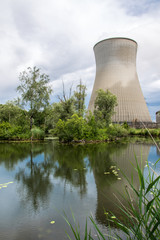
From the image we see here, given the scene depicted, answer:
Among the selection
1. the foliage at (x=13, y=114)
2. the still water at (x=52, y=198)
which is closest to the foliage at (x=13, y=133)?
the foliage at (x=13, y=114)

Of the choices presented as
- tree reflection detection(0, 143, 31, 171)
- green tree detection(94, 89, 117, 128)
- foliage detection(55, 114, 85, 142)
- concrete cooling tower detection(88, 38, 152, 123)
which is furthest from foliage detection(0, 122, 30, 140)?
concrete cooling tower detection(88, 38, 152, 123)

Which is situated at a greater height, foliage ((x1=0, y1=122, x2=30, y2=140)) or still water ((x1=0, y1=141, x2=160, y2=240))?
foliage ((x1=0, y1=122, x2=30, y2=140))

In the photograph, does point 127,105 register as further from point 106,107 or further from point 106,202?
Result: point 106,202

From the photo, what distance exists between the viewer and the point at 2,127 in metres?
16.0

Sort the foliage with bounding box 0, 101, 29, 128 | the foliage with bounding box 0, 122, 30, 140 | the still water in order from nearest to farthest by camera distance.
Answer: the still water < the foliage with bounding box 0, 122, 30, 140 < the foliage with bounding box 0, 101, 29, 128

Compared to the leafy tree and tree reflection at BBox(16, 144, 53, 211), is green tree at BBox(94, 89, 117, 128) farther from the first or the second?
tree reflection at BBox(16, 144, 53, 211)

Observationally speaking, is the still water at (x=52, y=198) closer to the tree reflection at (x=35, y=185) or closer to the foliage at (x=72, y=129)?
the tree reflection at (x=35, y=185)

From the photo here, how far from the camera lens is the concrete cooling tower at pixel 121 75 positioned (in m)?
26.5

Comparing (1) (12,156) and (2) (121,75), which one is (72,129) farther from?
(2) (121,75)

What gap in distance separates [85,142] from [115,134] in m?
4.00

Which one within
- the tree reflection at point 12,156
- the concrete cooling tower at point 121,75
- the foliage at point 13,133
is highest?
the concrete cooling tower at point 121,75

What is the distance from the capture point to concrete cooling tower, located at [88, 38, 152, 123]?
2655 centimetres

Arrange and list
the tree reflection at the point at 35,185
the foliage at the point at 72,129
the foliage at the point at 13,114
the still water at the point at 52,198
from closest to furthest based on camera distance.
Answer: the still water at the point at 52,198
the tree reflection at the point at 35,185
the foliage at the point at 72,129
the foliage at the point at 13,114

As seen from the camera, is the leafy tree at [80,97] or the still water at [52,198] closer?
the still water at [52,198]
